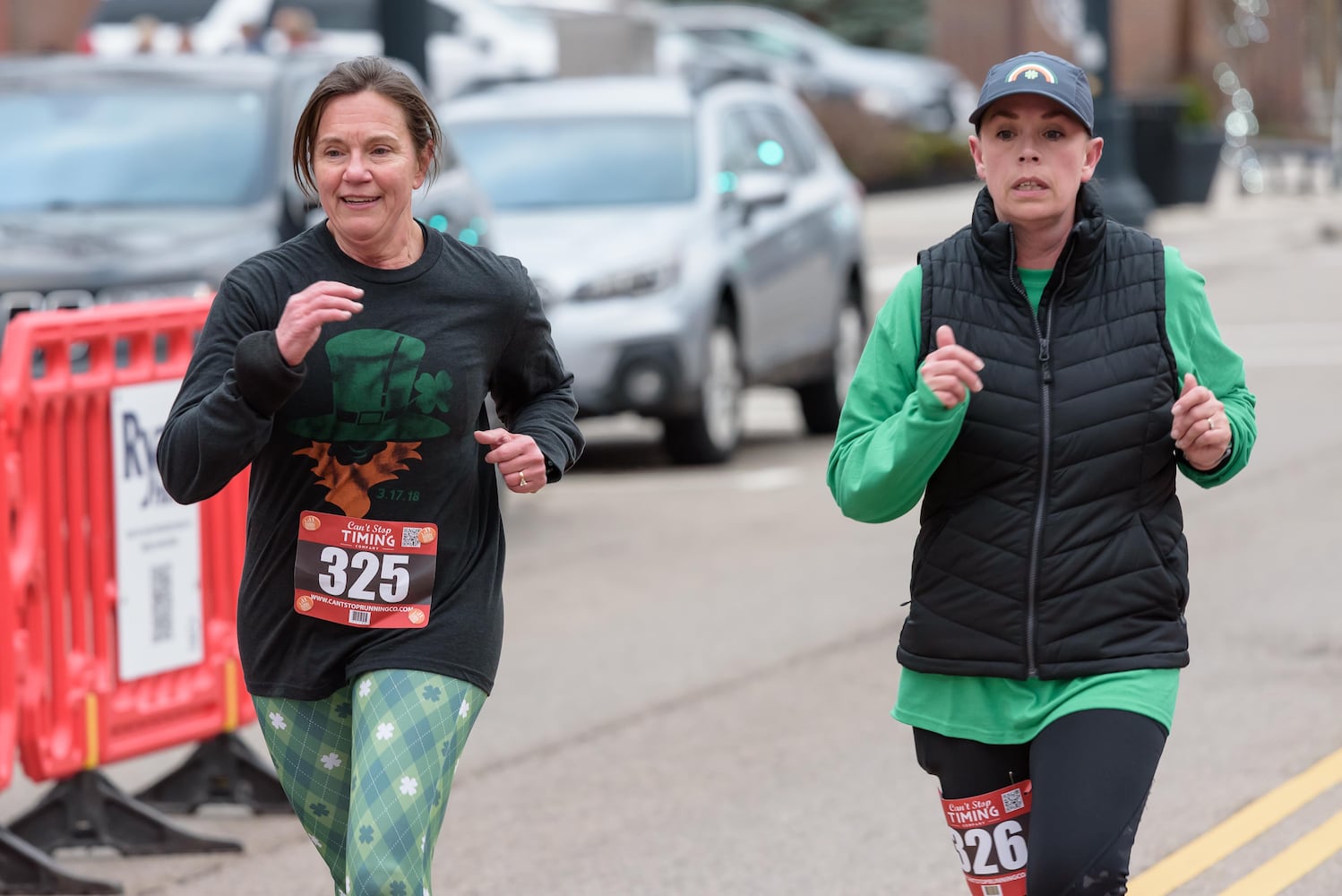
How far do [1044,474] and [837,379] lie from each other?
33.1 ft

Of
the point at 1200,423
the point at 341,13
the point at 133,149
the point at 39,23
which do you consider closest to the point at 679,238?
the point at 133,149

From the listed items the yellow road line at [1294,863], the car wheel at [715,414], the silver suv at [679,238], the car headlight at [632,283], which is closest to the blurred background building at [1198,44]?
the silver suv at [679,238]

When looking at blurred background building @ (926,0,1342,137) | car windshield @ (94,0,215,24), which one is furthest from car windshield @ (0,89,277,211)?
blurred background building @ (926,0,1342,137)

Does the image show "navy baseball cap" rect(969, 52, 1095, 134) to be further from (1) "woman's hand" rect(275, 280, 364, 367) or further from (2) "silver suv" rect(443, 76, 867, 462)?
(2) "silver suv" rect(443, 76, 867, 462)

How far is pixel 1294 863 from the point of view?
18.3 feet

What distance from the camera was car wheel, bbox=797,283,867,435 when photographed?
45.1 ft

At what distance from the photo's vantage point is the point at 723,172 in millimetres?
12859

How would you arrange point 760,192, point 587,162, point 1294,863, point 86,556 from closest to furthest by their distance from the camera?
point 1294,863 < point 86,556 < point 760,192 < point 587,162

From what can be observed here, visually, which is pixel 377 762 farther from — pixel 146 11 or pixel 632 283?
pixel 146 11

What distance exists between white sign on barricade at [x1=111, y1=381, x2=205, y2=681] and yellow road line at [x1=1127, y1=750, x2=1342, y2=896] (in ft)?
8.59

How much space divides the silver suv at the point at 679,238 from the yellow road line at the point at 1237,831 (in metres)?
5.76

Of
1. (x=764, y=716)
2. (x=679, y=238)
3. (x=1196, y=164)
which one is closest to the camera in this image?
(x=764, y=716)

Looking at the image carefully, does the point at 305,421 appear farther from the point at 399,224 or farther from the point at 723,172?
the point at 723,172

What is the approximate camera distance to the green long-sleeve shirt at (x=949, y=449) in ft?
12.1
